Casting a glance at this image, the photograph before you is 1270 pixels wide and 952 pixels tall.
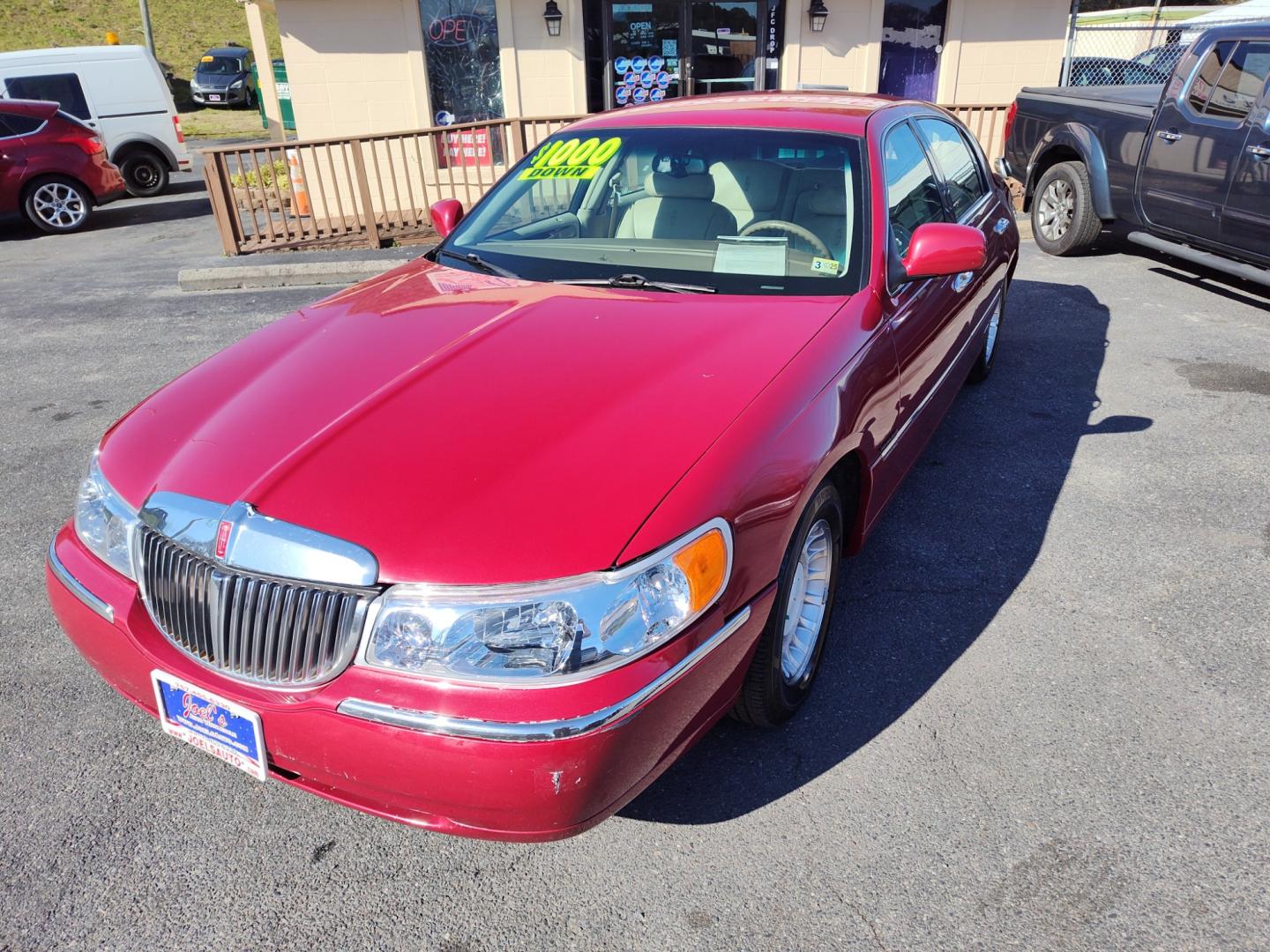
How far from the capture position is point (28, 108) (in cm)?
1185

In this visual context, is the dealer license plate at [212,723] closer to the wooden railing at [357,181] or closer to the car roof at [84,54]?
the wooden railing at [357,181]

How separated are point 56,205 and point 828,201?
1264 centimetres

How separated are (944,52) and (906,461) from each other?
10.5 metres

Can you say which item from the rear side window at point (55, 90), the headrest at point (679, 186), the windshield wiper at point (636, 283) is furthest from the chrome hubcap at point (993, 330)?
the rear side window at point (55, 90)

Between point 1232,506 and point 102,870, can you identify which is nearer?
point 102,870

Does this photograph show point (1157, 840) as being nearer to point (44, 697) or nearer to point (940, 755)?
point (940, 755)

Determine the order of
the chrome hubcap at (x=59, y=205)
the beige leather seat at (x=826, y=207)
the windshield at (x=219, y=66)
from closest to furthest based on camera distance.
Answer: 1. the beige leather seat at (x=826, y=207)
2. the chrome hubcap at (x=59, y=205)
3. the windshield at (x=219, y=66)

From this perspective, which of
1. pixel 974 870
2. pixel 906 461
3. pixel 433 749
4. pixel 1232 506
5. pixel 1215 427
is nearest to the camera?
pixel 433 749

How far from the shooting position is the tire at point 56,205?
473 inches

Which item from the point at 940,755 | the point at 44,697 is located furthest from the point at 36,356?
the point at 940,755

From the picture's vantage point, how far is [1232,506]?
410cm

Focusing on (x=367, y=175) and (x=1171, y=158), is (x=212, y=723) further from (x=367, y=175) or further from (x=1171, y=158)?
(x=367, y=175)

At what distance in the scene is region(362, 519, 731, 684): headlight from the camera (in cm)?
190

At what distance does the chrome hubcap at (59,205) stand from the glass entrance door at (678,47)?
7356mm
